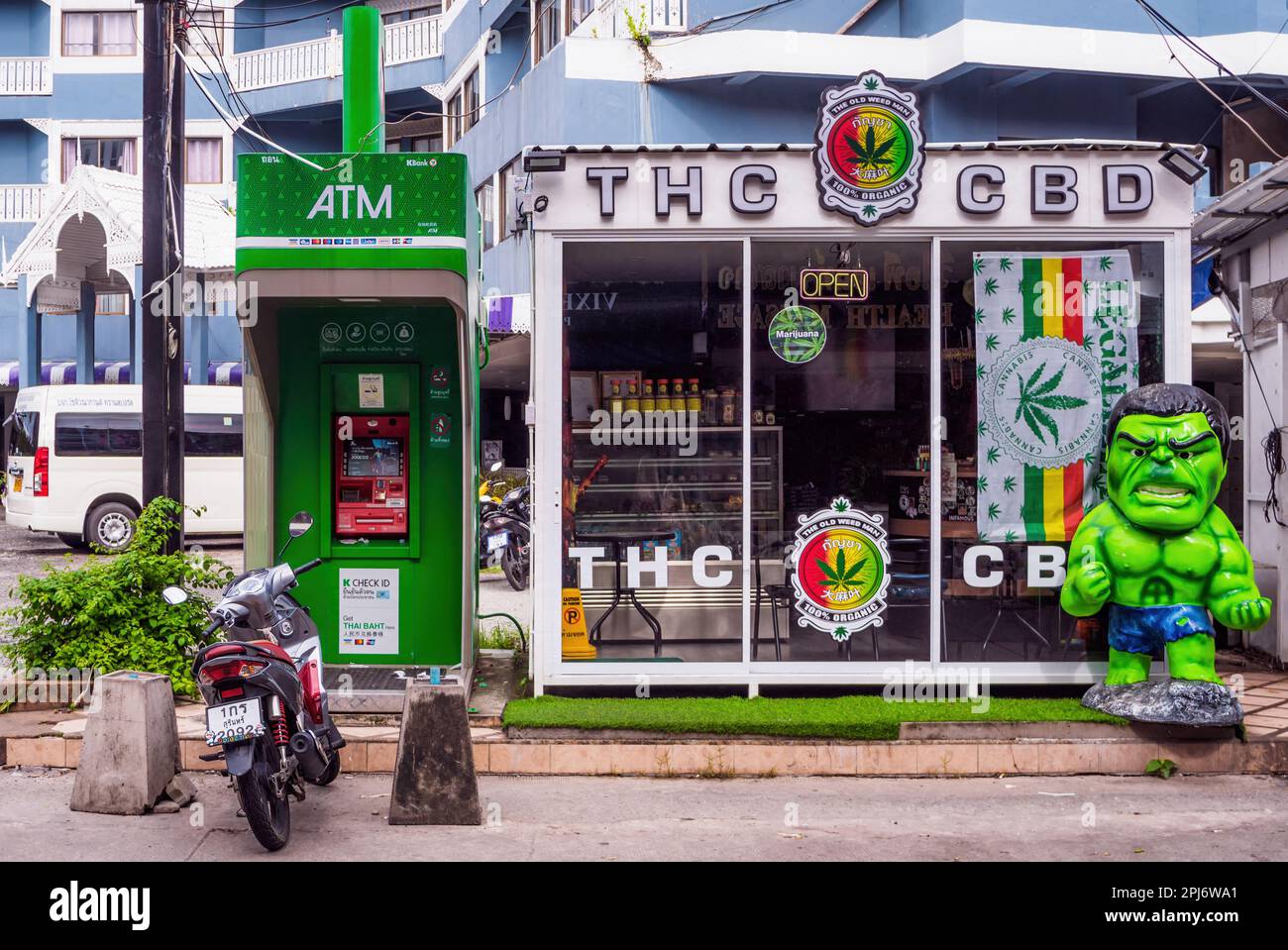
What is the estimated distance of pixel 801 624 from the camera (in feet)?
25.1

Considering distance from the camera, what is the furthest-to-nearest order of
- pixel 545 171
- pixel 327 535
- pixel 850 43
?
pixel 850 43
pixel 327 535
pixel 545 171

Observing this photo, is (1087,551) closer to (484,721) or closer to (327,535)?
(484,721)

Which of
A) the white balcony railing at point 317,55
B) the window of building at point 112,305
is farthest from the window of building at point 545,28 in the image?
the window of building at point 112,305

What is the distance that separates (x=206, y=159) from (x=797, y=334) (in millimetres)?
24387

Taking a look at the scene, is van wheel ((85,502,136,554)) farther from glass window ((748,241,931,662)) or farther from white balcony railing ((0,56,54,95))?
white balcony railing ((0,56,54,95))

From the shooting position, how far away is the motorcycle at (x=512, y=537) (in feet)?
47.6

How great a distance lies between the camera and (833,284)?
7.75m

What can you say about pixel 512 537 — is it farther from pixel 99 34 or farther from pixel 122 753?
pixel 99 34

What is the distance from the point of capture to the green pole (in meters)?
8.26

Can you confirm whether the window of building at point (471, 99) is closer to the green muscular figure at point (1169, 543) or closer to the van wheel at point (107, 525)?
the van wheel at point (107, 525)

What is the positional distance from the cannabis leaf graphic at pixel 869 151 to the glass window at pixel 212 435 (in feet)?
45.1

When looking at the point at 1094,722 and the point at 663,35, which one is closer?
the point at 1094,722

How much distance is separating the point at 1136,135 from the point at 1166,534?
11.9 m
